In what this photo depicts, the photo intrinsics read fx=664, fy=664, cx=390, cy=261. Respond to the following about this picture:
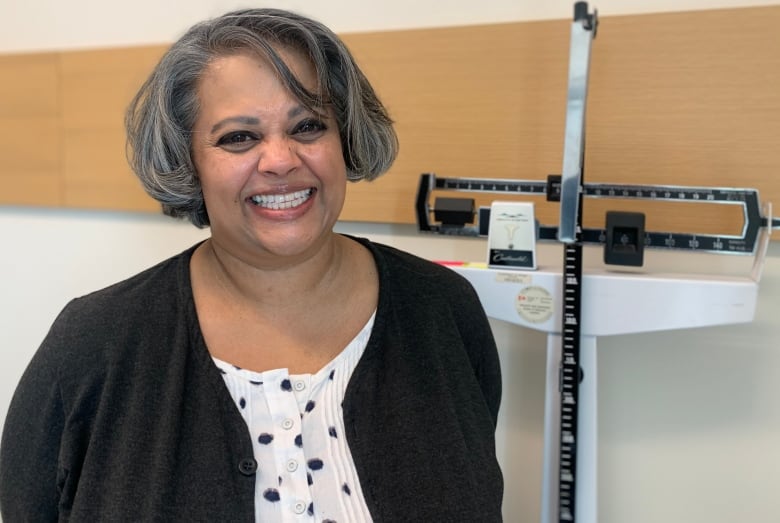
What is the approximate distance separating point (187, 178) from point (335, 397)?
0.40 m

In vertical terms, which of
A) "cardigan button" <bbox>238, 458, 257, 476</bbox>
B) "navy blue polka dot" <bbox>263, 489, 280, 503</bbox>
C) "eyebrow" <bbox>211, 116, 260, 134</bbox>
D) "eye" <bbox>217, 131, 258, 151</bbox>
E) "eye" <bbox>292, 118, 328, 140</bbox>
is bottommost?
"navy blue polka dot" <bbox>263, 489, 280, 503</bbox>

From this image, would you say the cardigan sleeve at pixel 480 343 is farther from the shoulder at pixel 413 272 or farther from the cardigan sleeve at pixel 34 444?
the cardigan sleeve at pixel 34 444

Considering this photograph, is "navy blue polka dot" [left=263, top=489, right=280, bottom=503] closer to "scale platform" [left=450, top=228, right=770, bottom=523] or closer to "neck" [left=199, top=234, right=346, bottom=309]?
"neck" [left=199, top=234, right=346, bottom=309]

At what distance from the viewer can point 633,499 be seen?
4.59ft

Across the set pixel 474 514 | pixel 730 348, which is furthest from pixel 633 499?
pixel 474 514

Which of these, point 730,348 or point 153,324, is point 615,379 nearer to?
point 730,348

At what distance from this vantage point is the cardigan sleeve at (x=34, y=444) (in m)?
0.98

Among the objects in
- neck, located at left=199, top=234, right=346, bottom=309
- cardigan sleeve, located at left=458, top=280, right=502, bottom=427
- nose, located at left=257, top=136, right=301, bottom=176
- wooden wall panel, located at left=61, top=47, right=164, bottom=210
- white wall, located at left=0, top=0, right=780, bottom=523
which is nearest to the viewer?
nose, located at left=257, top=136, right=301, bottom=176

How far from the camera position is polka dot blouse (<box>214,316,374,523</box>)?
3.04 ft

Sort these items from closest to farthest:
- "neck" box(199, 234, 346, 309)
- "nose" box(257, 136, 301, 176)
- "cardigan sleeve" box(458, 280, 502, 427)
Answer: "nose" box(257, 136, 301, 176) < "neck" box(199, 234, 346, 309) < "cardigan sleeve" box(458, 280, 502, 427)

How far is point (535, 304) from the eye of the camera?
3.82 ft

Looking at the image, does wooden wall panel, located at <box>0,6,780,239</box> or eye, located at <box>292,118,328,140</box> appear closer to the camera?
eye, located at <box>292,118,328,140</box>

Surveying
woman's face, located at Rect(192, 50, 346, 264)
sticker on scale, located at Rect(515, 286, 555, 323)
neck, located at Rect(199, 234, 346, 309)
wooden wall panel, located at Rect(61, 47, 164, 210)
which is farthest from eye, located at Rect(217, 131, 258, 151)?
wooden wall panel, located at Rect(61, 47, 164, 210)

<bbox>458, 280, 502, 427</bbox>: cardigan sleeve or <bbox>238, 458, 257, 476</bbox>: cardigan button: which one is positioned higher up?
<bbox>458, 280, 502, 427</bbox>: cardigan sleeve
